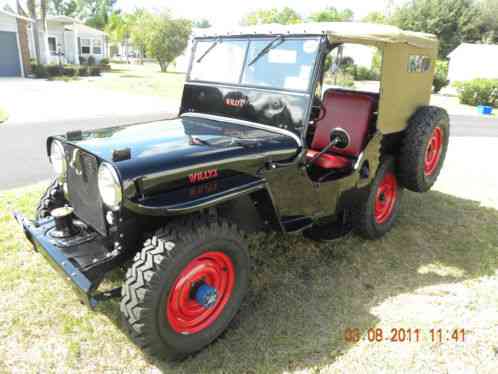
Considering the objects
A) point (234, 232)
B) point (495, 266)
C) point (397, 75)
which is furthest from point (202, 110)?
point (495, 266)

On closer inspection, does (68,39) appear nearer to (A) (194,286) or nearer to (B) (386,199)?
(B) (386,199)

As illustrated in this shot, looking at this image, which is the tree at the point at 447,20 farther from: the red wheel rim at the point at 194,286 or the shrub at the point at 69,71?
the red wheel rim at the point at 194,286

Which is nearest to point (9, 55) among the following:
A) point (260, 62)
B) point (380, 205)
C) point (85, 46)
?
point (85, 46)

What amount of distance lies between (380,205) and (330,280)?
122cm

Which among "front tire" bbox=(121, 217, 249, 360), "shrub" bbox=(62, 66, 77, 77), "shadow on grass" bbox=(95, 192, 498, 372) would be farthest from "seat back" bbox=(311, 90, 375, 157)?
"shrub" bbox=(62, 66, 77, 77)

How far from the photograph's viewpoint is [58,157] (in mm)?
2859

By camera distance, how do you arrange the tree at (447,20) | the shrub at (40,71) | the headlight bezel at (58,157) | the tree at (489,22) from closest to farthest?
the headlight bezel at (58,157)
the shrub at (40,71)
the tree at (447,20)
the tree at (489,22)

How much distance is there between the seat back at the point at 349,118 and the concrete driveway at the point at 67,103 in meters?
8.03

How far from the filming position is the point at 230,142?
2730 mm

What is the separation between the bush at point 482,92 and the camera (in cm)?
1944

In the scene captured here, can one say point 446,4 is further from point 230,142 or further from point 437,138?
point 230,142

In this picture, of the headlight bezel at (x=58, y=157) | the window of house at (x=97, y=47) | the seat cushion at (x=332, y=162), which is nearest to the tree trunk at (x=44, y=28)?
the window of house at (x=97, y=47)

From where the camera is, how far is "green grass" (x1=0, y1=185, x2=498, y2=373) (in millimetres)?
2500

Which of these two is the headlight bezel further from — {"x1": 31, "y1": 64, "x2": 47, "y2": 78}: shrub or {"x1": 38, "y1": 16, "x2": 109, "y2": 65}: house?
{"x1": 38, "y1": 16, "x2": 109, "y2": 65}: house
